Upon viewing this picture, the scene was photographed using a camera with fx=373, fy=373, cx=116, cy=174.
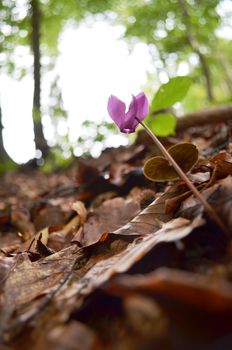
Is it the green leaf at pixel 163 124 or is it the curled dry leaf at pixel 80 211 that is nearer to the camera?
the curled dry leaf at pixel 80 211

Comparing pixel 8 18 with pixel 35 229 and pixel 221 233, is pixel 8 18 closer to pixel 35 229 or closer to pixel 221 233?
pixel 35 229

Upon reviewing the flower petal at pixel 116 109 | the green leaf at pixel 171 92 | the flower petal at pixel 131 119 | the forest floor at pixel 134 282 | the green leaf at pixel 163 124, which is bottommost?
the green leaf at pixel 163 124

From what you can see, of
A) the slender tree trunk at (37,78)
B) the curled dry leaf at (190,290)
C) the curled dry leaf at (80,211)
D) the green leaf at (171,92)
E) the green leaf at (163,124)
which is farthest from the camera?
the slender tree trunk at (37,78)

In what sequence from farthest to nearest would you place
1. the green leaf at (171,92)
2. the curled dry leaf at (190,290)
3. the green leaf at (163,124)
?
the green leaf at (163,124), the green leaf at (171,92), the curled dry leaf at (190,290)

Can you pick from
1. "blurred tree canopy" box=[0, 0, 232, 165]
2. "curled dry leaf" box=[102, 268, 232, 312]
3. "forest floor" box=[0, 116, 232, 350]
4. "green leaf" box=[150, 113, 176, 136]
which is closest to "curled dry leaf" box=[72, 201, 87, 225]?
"forest floor" box=[0, 116, 232, 350]

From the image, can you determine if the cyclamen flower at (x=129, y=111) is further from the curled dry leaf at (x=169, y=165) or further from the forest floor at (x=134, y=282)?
the forest floor at (x=134, y=282)

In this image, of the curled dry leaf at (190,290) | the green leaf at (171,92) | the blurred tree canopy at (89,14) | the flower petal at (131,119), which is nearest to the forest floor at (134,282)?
the curled dry leaf at (190,290)

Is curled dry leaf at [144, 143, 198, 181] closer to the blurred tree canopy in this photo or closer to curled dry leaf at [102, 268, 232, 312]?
curled dry leaf at [102, 268, 232, 312]
